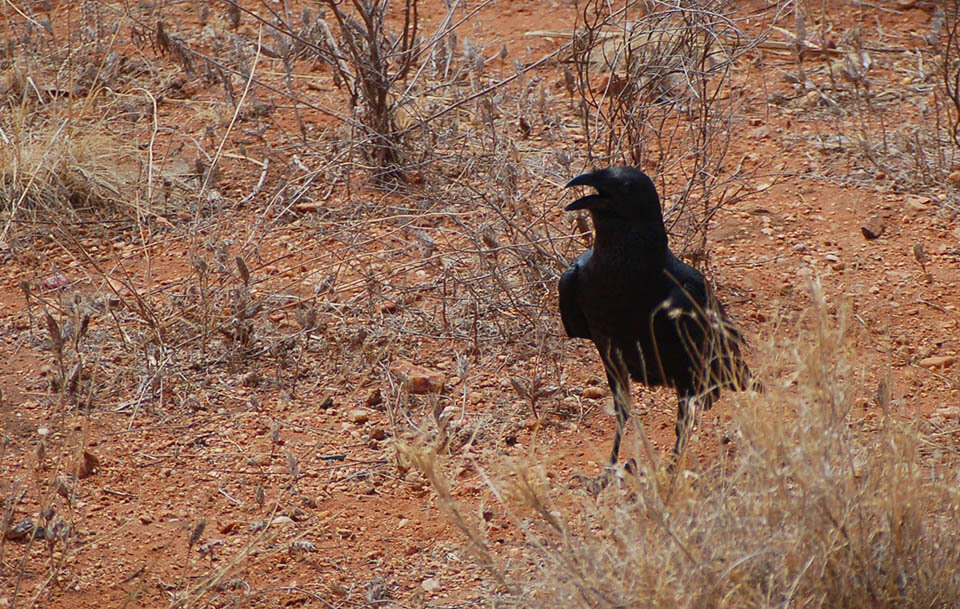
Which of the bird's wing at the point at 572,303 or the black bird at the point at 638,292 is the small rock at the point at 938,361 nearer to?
the black bird at the point at 638,292

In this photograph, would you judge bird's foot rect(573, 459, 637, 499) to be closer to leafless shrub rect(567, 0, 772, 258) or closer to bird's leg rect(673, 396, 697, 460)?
bird's leg rect(673, 396, 697, 460)

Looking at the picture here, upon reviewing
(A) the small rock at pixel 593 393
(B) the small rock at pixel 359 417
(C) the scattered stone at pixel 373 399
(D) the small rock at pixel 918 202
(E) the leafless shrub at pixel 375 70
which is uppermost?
(E) the leafless shrub at pixel 375 70

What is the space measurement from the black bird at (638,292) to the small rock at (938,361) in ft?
3.83

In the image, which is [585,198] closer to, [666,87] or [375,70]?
[666,87]

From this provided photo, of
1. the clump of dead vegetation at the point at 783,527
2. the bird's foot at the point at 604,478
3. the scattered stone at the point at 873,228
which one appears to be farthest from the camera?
the scattered stone at the point at 873,228

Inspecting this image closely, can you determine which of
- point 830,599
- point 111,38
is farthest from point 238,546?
point 111,38

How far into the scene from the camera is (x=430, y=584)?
3.59 m

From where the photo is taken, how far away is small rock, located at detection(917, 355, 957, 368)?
484 cm

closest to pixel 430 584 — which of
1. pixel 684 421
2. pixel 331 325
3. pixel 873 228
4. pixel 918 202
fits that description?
pixel 684 421

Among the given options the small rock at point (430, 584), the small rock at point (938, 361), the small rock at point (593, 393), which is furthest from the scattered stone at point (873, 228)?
the small rock at point (430, 584)

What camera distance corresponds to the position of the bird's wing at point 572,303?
4.27m

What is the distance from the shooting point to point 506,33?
8.15 m

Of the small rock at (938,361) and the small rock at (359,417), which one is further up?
the small rock at (359,417)

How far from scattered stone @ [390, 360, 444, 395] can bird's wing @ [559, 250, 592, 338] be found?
591 mm
